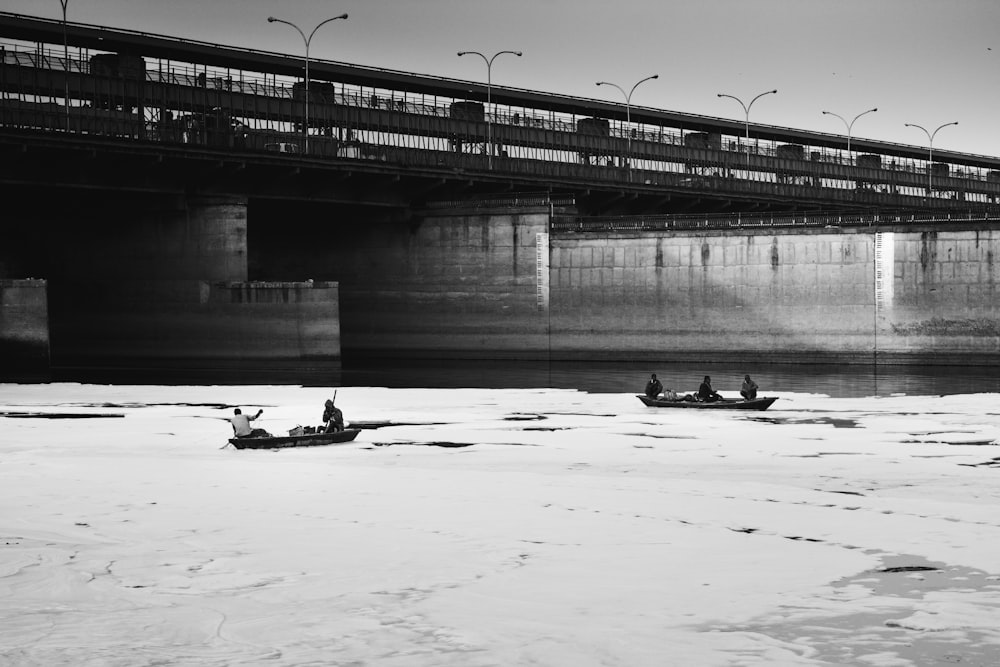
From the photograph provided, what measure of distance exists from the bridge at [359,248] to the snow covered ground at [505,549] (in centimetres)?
3716

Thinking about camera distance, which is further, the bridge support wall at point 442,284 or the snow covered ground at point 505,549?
the bridge support wall at point 442,284

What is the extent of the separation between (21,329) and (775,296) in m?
44.6

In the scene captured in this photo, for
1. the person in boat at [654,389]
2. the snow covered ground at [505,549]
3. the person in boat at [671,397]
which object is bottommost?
the snow covered ground at [505,549]

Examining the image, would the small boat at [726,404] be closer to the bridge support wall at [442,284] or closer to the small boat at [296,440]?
the small boat at [296,440]

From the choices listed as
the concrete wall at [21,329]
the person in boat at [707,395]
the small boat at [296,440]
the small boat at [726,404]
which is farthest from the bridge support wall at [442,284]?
the small boat at [296,440]

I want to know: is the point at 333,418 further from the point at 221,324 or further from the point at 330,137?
the point at 330,137

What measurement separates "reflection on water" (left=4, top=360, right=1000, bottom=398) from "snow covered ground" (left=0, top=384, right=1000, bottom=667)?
855 inches

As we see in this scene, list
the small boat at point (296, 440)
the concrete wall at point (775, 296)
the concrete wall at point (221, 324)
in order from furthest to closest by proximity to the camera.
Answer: the concrete wall at point (775, 296)
the concrete wall at point (221, 324)
the small boat at point (296, 440)

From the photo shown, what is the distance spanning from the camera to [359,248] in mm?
89250

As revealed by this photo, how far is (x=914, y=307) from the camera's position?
76.4 metres

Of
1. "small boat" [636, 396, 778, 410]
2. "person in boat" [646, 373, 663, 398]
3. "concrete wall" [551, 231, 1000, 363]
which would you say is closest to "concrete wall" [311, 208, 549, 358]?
"concrete wall" [551, 231, 1000, 363]

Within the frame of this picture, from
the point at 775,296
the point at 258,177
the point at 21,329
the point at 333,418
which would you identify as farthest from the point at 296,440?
the point at 775,296

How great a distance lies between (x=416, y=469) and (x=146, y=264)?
166ft

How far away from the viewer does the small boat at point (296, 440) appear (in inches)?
1327
